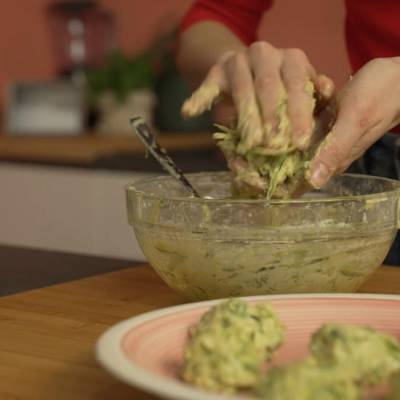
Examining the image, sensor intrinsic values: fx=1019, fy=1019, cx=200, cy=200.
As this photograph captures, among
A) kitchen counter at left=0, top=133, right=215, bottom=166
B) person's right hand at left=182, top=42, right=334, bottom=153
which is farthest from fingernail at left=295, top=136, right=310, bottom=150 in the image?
kitchen counter at left=0, top=133, right=215, bottom=166

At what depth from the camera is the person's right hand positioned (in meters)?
1.01

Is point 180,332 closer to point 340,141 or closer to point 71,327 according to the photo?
point 71,327

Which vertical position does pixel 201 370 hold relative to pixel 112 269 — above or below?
above

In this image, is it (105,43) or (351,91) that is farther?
(105,43)

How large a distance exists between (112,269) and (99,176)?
4.62 feet

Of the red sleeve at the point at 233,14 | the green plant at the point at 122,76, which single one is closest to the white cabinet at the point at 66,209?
the green plant at the point at 122,76

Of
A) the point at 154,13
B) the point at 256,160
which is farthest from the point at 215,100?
the point at 154,13

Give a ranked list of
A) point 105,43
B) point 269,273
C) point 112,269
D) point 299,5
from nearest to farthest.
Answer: point 269,273, point 112,269, point 299,5, point 105,43

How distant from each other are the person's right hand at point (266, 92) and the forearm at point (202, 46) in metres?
0.40

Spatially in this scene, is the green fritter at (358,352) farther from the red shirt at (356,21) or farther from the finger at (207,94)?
the red shirt at (356,21)

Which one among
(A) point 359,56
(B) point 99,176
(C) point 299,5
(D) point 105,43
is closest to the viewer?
(A) point 359,56

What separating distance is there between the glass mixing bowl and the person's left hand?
0.13ft

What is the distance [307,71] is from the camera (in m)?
1.07

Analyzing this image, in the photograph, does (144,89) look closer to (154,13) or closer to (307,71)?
(154,13)
